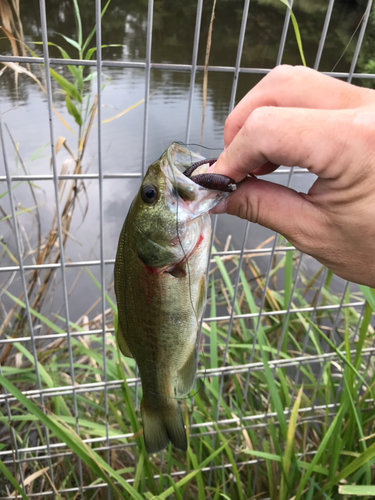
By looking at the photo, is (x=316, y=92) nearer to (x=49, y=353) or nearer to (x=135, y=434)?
(x=135, y=434)

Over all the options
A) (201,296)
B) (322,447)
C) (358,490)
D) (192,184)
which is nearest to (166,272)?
(201,296)

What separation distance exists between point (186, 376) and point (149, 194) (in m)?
0.52

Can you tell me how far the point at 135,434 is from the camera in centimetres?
132

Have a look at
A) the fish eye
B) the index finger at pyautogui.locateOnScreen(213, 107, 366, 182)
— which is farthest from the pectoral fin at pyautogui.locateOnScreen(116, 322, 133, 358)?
the index finger at pyautogui.locateOnScreen(213, 107, 366, 182)

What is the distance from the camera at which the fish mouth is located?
2.53 feet

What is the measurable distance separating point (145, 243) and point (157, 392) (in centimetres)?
45

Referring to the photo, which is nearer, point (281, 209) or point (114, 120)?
point (281, 209)

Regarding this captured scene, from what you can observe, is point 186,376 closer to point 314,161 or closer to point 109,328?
point 314,161

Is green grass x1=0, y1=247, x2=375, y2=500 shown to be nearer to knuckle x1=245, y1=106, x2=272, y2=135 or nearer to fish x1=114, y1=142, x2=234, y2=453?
Answer: fish x1=114, y1=142, x2=234, y2=453

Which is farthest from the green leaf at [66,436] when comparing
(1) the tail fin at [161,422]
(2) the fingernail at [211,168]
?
(2) the fingernail at [211,168]

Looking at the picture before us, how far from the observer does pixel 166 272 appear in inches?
34.5

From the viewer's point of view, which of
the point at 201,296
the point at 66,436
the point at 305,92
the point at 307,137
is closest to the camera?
the point at 307,137

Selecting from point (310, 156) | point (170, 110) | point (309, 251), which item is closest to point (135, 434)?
point (309, 251)

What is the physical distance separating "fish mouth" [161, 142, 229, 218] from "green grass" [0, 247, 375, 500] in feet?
2.49
